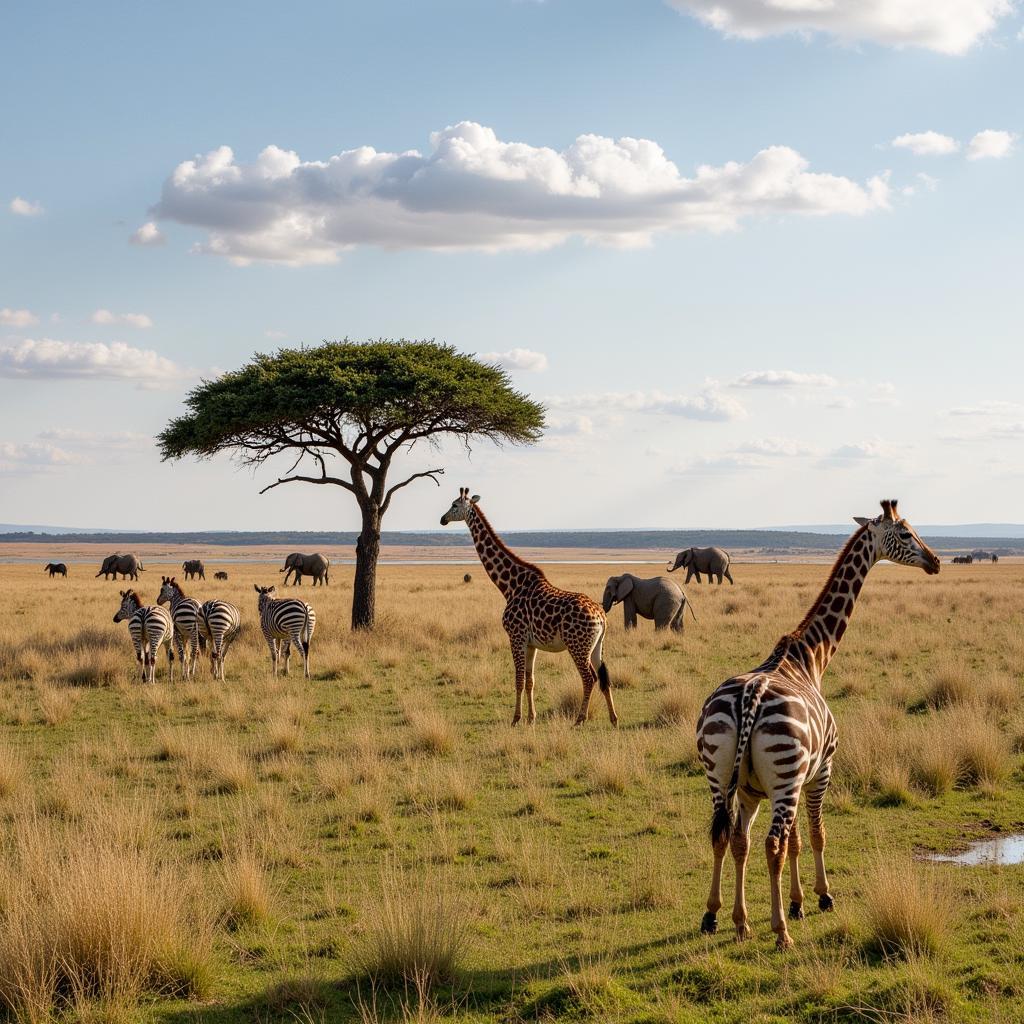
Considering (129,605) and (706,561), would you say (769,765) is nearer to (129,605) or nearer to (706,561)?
(129,605)

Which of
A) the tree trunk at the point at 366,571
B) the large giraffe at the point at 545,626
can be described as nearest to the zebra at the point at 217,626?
the large giraffe at the point at 545,626

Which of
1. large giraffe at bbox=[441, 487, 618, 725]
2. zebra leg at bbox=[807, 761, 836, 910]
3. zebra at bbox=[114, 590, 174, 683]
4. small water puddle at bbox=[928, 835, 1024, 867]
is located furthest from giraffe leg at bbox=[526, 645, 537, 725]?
zebra leg at bbox=[807, 761, 836, 910]

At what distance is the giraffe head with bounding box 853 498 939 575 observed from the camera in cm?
955

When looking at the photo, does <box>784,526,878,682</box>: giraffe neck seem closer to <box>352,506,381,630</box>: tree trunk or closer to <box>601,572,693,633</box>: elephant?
<box>601,572,693,633</box>: elephant

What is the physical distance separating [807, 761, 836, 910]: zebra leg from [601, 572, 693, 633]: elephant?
19.2m

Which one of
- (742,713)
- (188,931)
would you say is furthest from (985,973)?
(188,931)

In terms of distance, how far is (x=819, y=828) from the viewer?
25.4ft

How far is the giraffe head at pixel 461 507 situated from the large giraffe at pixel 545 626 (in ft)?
4.20

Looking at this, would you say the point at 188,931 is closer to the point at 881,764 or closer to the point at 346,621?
the point at 881,764

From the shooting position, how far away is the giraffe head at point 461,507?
1844 centimetres

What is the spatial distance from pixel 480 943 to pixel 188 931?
76.6 inches

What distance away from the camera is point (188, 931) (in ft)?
23.1

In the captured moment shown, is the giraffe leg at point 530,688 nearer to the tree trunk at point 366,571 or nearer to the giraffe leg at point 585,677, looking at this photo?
the giraffe leg at point 585,677

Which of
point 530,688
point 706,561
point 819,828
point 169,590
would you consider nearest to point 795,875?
point 819,828
